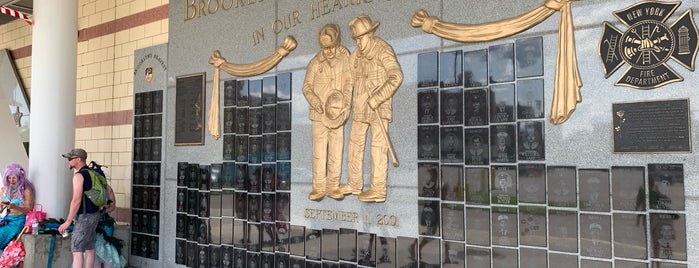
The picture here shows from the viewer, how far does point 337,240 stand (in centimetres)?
556

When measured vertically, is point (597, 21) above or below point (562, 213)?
above

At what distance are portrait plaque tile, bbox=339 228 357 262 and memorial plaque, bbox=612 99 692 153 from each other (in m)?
2.50

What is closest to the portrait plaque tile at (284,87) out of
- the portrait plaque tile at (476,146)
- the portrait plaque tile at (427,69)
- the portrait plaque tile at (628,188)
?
the portrait plaque tile at (427,69)

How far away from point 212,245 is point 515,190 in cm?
391

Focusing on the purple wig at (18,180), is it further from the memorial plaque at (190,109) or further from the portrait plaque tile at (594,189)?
the portrait plaque tile at (594,189)

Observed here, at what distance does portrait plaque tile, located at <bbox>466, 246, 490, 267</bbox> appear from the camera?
14.9 feet

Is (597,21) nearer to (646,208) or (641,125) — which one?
(641,125)

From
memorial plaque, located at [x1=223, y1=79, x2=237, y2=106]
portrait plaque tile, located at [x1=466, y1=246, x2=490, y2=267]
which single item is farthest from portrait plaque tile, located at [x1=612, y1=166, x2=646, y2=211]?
memorial plaque, located at [x1=223, y1=79, x2=237, y2=106]

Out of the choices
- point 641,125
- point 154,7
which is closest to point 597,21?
point 641,125

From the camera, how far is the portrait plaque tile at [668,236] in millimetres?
3721

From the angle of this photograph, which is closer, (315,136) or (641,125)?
(641,125)

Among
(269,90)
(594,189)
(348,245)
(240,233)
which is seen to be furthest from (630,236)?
(240,233)

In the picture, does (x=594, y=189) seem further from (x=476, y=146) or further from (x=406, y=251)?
(x=406, y=251)

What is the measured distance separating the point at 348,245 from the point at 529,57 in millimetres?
2443
